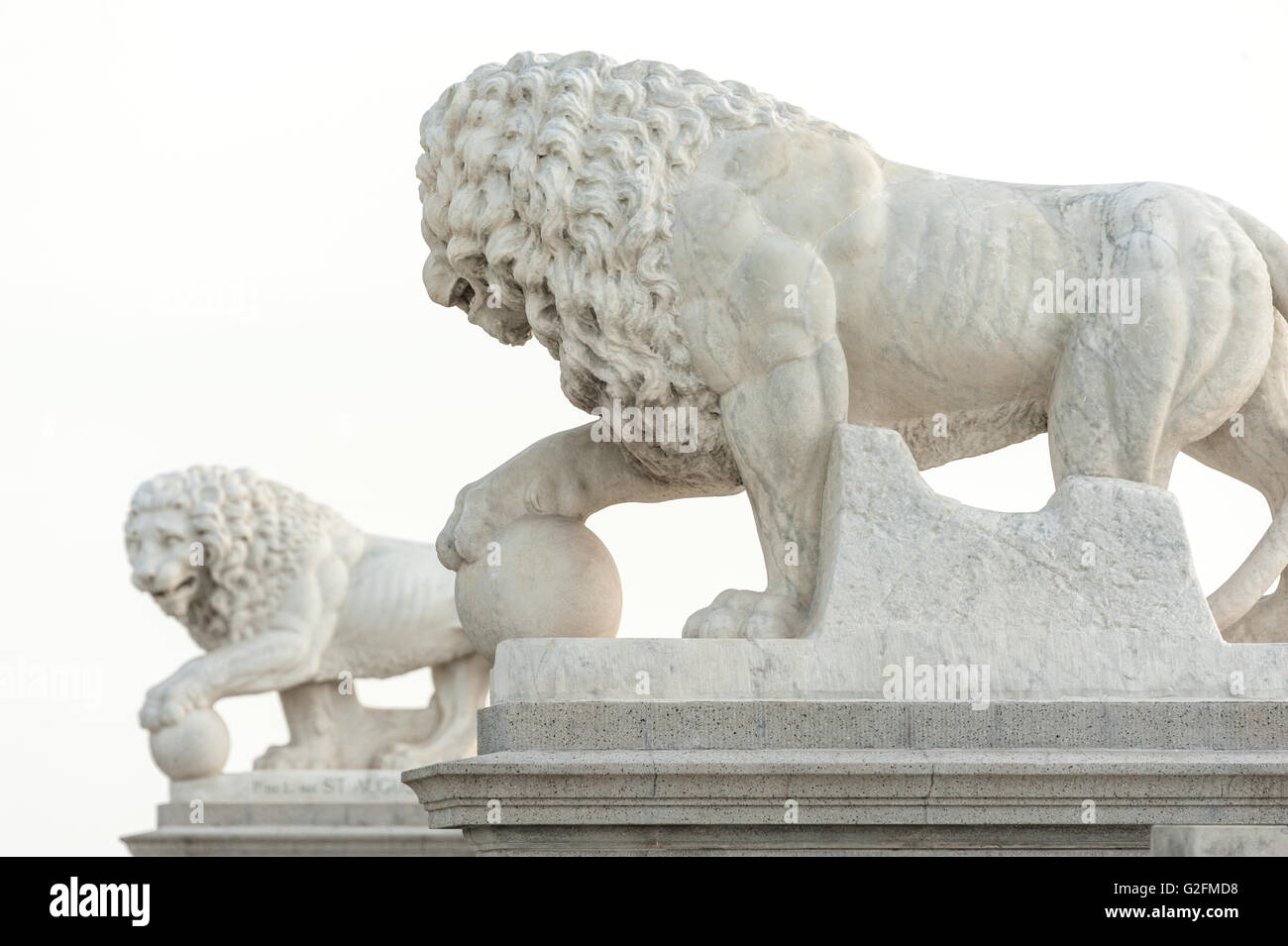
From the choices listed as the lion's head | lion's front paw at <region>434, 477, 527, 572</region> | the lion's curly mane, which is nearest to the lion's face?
the lion's head

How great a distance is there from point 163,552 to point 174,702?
80 centimetres

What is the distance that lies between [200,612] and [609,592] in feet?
19.4

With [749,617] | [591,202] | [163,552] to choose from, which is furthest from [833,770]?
[163,552]

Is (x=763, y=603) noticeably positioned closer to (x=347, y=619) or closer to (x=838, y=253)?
(x=838, y=253)

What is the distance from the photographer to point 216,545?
11297 mm

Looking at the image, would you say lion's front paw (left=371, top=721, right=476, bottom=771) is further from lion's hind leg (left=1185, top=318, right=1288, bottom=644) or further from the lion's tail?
the lion's tail

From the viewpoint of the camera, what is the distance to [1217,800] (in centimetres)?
528

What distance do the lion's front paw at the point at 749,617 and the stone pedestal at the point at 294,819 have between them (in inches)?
223

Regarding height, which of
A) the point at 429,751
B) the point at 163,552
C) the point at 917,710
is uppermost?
the point at 163,552

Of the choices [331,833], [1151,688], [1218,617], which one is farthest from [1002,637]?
[331,833]

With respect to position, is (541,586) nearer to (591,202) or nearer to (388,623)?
(591,202)

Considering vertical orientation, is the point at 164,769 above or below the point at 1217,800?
above

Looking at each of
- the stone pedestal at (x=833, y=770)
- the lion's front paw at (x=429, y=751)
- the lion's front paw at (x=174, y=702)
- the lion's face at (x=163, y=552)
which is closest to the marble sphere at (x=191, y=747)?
the lion's front paw at (x=174, y=702)

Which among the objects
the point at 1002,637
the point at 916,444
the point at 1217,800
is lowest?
the point at 1217,800
